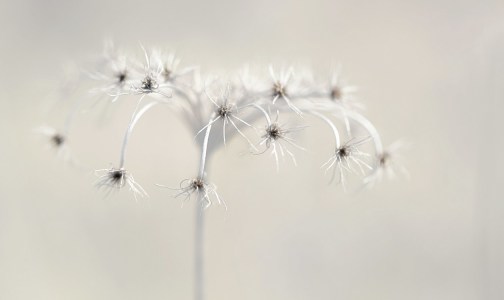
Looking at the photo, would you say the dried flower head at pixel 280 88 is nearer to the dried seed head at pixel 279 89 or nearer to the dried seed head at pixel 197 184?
the dried seed head at pixel 279 89

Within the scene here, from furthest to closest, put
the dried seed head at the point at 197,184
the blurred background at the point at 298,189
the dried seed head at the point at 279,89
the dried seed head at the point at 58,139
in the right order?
the blurred background at the point at 298,189 < the dried seed head at the point at 58,139 < the dried seed head at the point at 279,89 < the dried seed head at the point at 197,184

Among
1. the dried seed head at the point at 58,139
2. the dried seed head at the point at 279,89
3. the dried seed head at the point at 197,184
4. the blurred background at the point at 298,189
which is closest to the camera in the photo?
the dried seed head at the point at 197,184

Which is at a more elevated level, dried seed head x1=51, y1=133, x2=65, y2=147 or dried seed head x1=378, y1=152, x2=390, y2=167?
dried seed head x1=51, y1=133, x2=65, y2=147

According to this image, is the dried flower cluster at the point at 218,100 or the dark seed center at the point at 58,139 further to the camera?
the dark seed center at the point at 58,139

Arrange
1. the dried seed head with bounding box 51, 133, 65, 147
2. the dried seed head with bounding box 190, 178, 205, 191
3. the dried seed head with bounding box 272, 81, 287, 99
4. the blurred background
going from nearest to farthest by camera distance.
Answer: the dried seed head with bounding box 190, 178, 205, 191 → the dried seed head with bounding box 272, 81, 287, 99 → the dried seed head with bounding box 51, 133, 65, 147 → the blurred background

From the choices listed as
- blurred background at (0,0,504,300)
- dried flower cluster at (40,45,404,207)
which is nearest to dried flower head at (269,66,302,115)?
dried flower cluster at (40,45,404,207)

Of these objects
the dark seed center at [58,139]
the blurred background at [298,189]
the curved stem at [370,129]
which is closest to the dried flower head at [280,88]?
the curved stem at [370,129]

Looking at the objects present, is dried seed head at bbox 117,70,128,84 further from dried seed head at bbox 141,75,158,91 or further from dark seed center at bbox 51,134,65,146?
dark seed center at bbox 51,134,65,146

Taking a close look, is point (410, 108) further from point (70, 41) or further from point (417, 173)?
point (70, 41)

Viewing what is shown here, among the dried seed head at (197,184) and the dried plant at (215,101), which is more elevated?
the dried plant at (215,101)
